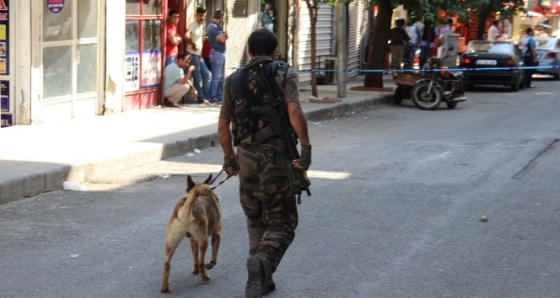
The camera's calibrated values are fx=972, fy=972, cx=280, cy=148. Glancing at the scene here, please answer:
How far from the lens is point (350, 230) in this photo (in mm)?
8602

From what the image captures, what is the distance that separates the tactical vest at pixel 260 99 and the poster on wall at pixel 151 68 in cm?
1227

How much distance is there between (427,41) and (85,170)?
20615 mm

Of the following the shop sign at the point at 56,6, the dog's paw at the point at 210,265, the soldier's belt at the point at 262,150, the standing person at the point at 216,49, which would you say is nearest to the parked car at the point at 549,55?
the standing person at the point at 216,49

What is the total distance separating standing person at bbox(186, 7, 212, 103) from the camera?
19234mm

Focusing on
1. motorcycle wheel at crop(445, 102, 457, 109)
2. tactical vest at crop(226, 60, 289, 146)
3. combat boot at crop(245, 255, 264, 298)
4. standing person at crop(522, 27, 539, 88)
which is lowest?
combat boot at crop(245, 255, 264, 298)

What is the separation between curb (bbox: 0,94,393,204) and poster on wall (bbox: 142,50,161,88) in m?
4.04

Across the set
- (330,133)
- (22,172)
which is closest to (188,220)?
(22,172)

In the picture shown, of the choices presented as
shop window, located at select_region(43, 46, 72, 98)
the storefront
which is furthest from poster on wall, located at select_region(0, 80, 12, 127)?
shop window, located at select_region(43, 46, 72, 98)

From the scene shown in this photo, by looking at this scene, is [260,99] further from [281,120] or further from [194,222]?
[194,222]

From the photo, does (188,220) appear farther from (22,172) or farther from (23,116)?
(23,116)

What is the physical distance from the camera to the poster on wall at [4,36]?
14.4 m

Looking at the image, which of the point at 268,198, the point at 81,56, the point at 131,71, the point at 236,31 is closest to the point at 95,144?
the point at 81,56

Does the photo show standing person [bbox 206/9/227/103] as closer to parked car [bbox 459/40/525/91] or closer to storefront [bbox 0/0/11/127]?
storefront [bbox 0/0/11/127]

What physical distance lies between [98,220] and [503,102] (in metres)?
16.3
